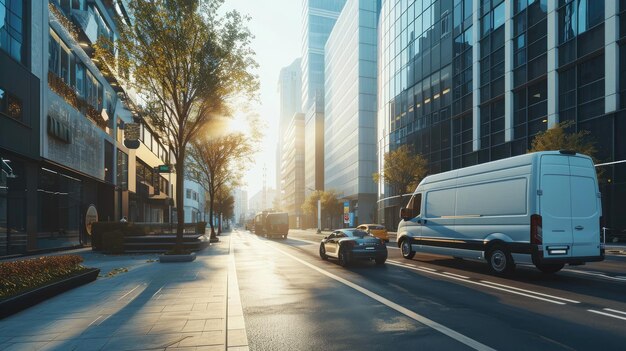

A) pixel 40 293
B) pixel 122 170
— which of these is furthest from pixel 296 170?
pixel 40 293

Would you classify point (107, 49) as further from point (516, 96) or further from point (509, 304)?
point (516, 96)

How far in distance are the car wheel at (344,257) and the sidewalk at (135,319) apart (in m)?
4.81

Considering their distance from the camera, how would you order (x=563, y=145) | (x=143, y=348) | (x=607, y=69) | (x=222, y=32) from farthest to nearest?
(x=607, y=69)
(x=563, y=145)
(x=222, y=32)
(x=143, y=348)

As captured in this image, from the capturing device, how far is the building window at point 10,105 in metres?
15.7

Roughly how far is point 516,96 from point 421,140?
559 inches

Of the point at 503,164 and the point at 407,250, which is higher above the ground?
the point at 503,164

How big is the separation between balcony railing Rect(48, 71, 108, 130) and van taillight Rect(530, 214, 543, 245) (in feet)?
70.0

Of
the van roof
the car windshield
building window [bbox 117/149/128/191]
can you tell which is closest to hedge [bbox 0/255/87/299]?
the car windshield

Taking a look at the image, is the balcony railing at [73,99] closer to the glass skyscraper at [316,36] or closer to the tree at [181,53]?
the tree at [181,53]

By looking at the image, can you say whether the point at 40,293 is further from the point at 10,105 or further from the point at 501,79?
the point at 501,79

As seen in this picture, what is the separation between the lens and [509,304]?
7.50m

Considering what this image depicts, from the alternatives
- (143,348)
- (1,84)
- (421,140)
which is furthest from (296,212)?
(143,348)

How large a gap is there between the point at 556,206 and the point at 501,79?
26.5 meters

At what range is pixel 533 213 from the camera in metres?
10.0
